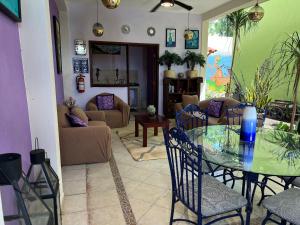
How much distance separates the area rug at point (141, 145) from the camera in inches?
139

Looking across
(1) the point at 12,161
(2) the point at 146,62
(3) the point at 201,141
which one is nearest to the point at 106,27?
(2) the point at 146,62

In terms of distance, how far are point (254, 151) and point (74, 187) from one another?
1937 mm

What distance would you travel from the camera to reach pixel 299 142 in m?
2.12

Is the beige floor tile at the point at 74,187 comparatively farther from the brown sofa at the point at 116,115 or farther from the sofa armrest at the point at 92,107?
the sofa armrest at the point at 92,107

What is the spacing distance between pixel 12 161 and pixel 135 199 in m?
1.64

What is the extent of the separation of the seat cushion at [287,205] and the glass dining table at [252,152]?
159 millimetres

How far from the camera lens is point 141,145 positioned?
4.05m

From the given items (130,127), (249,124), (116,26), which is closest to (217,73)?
(116,26)

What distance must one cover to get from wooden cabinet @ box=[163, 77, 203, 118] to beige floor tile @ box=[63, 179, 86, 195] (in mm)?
3849

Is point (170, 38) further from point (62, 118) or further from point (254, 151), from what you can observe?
point (254, 151)

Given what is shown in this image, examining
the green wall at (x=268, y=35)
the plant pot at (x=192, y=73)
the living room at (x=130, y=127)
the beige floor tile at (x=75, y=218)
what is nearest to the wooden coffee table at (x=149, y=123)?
the living room at (x=130, y=127)

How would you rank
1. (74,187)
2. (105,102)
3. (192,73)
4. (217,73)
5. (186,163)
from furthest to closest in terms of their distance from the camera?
(217,73) < (192,73) < (105,102) < (74,187) < (186,163)

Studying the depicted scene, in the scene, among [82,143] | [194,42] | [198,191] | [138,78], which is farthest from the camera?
[138,78]

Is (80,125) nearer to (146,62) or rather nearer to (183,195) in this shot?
(183,195)
